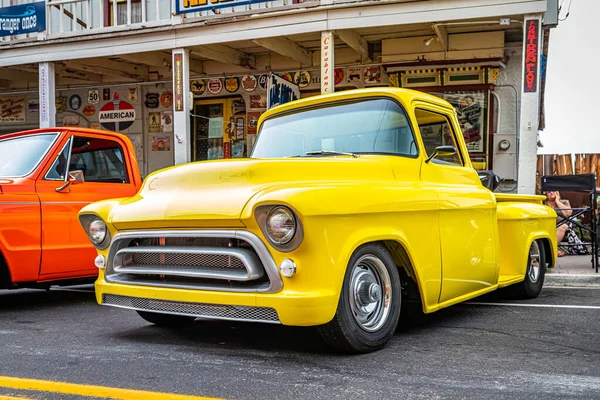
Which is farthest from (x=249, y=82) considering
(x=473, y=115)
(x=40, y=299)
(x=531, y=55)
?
(x=40, y=299)

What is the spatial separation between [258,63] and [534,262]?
9563mm


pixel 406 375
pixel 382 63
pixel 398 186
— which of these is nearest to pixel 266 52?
pixel 382 63

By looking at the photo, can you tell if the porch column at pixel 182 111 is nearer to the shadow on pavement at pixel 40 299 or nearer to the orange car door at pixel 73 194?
the shadow on pavement at pixel 40 299

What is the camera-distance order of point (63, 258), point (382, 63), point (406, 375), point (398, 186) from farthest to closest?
1. point (382, 63)
2. point (63, 258)
3. point (398, 186)
4. point (406, 375)

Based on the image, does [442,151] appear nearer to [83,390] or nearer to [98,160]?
[83,390]

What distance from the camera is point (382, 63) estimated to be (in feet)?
43.8

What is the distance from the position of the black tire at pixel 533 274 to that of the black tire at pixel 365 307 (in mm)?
2492

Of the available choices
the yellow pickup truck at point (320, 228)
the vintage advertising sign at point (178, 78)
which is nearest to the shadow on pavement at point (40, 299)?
the yellow pickup truck at point (320, 228)

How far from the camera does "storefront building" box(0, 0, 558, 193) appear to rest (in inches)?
422

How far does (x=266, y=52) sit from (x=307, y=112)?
9.60m

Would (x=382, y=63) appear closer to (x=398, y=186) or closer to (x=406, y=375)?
(x=398, y=186)

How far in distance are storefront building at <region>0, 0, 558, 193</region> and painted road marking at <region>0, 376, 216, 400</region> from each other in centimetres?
792

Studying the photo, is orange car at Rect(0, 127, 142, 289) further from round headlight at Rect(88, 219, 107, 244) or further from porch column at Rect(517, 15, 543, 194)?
porch column at Rect(517, 15, 543, 194)

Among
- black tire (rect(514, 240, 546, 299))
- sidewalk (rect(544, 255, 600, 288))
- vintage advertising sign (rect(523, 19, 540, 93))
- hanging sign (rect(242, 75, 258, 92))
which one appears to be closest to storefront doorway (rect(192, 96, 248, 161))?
hanging sign (rect(242, 75, 258, 92))
